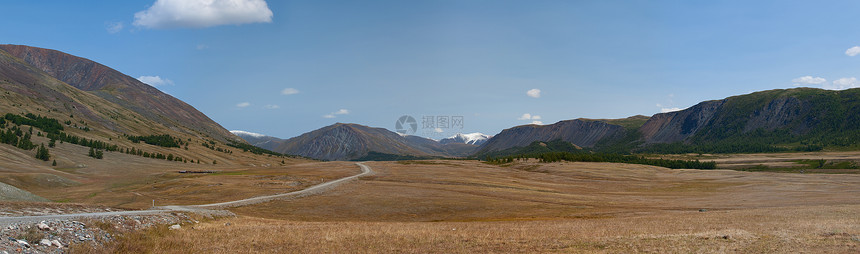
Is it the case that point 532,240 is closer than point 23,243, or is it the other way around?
point 23,243

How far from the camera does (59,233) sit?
21656 millimetres

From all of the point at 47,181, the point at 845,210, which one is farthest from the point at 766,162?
the point at 47,181

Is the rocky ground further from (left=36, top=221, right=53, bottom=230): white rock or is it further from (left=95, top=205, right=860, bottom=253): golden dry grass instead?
(left=95, top=205, right=860, bottom=253): golden dry grass

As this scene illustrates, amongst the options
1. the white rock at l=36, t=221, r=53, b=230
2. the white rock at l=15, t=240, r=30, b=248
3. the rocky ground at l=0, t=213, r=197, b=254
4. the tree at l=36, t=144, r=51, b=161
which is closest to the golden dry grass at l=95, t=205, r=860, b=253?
the rocky ground at l=0, t=213, r=197, b=254

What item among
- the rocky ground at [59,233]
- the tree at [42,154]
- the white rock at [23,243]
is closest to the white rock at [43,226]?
the rocky ground at [59,233]

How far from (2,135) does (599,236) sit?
579 feet

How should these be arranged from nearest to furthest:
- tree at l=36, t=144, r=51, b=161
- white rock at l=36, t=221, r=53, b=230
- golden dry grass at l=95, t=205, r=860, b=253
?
white rock at l=36, t=221, r=53, b=230
golden dry grass at l=95, t=205, r=860, b=253
tree at l=36, t=144, r=51, b=161

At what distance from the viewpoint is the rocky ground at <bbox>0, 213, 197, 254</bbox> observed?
1894cm

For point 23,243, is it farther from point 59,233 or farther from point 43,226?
point 43,226

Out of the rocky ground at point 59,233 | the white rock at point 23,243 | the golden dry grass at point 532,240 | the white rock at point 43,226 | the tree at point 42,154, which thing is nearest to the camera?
the white rock at point 23,243

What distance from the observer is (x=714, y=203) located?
5884cm

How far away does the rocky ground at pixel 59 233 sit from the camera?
18.9m

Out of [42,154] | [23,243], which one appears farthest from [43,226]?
[42,154]

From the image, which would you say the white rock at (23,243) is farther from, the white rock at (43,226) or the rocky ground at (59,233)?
the white rock at (43,226)
